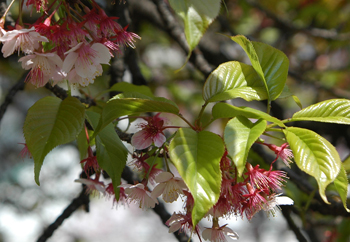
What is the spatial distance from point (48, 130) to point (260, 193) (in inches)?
21.4

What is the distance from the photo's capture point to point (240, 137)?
650mm

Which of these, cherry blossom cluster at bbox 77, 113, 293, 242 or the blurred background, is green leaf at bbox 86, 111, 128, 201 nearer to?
cherry blossom cluster at bbox 77, 113, 293, 242

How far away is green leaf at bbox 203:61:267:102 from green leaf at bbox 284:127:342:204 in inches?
6.2

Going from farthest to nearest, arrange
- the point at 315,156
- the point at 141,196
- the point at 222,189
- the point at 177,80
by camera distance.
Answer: the point at 177,80 → the point at 141,196 → the point at 222,189 → the point at 315,156

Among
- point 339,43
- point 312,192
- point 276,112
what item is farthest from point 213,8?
point 339,43

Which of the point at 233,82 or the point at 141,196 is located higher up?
the point at 233,82

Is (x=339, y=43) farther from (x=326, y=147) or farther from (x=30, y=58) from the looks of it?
(x=30, y=58)

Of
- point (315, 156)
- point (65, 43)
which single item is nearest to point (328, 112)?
point (315, 156)

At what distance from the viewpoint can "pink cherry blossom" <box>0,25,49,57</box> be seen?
73cm

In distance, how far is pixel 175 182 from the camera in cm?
78

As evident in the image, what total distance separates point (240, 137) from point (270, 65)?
0.28 metres

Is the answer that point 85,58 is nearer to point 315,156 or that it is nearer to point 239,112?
point 239,112

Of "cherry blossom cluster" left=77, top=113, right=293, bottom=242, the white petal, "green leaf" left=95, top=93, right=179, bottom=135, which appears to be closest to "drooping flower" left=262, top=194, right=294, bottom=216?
"cherry blossom cluster" left=77, top=113, right=293, bottom=242

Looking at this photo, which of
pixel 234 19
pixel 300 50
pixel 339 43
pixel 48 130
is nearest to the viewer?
pixel 48 130
